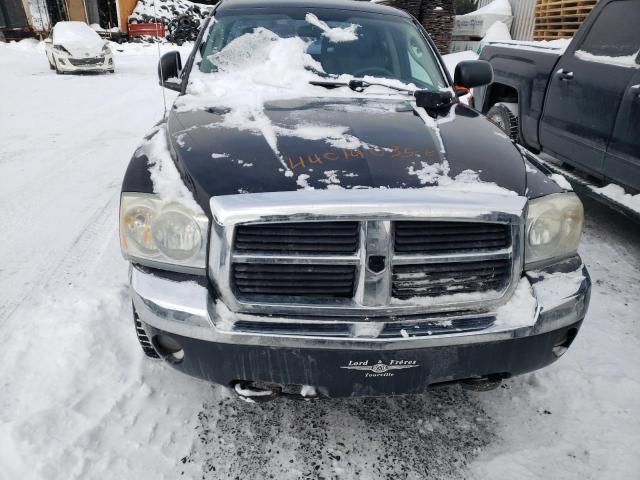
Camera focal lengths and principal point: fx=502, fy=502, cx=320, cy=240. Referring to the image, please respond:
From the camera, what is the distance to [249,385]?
1.95 m

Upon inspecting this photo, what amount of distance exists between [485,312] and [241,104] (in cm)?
166

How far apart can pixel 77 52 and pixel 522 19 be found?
14.6 metres

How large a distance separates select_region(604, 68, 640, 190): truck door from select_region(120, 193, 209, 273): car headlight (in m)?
3.34

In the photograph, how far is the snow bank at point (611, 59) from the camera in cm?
388

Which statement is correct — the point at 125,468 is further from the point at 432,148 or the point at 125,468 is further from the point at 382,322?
the point at 432,148

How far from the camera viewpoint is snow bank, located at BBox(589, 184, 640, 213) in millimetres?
3747

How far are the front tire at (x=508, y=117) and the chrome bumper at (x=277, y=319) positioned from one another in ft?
12.4

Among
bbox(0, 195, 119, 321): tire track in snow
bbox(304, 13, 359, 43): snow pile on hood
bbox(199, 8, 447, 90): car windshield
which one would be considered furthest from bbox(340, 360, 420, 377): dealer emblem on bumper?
bbox(304, 13, 359, 43): snow pile on hood

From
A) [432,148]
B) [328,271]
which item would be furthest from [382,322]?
[432,148]

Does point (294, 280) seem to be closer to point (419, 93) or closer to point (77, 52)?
point (419, 93)

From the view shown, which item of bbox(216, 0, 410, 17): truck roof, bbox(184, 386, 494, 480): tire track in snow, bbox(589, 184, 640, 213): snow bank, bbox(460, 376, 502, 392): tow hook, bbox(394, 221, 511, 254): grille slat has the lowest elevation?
bbox(184, 386, 494, 480): tire track in snow

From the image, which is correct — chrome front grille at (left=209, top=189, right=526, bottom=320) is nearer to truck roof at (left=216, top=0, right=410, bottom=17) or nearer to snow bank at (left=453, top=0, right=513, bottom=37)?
truck roof at (left=216, top=0, right=410, bottom=17)

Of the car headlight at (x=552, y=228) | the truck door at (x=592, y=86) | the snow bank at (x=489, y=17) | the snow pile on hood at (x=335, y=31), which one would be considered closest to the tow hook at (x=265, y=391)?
the car headlight at (x=552, y=228)

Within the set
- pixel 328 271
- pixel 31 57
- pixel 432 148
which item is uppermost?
pixel 432 148
